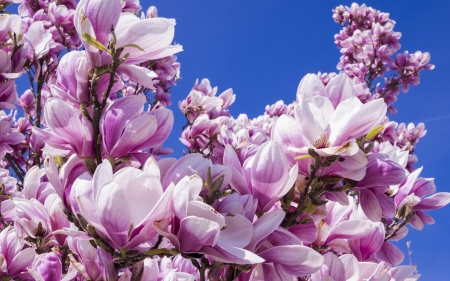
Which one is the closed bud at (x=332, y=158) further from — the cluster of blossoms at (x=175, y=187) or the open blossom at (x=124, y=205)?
the open blossom at (x=124, y=205)

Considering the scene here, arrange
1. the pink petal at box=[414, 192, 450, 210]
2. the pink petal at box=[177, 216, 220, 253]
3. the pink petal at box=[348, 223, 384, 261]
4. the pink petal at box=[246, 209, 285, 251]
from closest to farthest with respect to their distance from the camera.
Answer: the pink petal at box=[177, 216, 220, 253]
the pink petal at box=[246, 209, 285, 251]
the pink petal at box=[348, 223, 384, 261]
the pink petal at box=[414, 192, 450, 210]

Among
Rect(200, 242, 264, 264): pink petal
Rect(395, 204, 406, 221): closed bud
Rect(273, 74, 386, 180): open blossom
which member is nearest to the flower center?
Rect(273, 74, 386, 180): open blossom

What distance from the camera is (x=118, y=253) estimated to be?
0.76 m

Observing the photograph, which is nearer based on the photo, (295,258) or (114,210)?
(114,210)

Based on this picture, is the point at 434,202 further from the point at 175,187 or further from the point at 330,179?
the point at 175,187

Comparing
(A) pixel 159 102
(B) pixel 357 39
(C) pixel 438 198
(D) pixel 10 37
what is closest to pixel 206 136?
(A) pixel 159 102

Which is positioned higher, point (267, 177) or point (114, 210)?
point (267, 177)

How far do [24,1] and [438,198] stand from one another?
277 cm

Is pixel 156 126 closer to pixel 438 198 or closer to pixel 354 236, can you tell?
pixel 354 236

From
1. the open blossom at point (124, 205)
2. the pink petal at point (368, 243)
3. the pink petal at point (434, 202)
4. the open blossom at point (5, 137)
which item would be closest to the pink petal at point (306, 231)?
the pink petal at point (368, 243)

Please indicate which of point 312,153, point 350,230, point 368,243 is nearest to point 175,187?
point 312,153

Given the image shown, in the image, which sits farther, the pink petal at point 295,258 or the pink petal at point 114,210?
the pink petal at point 295,258

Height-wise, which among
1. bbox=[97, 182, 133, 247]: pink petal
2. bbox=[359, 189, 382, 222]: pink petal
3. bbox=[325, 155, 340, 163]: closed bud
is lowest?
bbox=[97, 182, 133, 247]: pink petal

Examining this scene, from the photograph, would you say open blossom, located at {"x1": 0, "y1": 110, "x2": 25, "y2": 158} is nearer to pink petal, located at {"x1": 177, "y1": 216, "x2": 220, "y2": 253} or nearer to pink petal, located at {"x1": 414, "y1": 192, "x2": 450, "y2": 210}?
pink petal, located at {"x1": 177, "y1": 216, "x2": 220, "y2": 253}
